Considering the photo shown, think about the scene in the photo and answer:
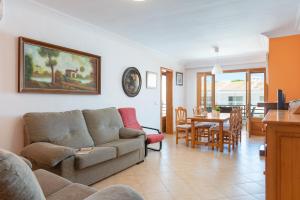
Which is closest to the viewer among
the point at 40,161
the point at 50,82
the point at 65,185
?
the point at 65,185

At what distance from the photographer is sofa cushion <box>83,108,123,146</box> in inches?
140

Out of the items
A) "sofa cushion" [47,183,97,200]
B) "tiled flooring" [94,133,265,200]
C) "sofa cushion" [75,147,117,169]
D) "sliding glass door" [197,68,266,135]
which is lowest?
"tiled flooring" [94,133,265,200]

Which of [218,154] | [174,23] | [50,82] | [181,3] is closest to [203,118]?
[218,154]

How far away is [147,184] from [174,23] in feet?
8.68

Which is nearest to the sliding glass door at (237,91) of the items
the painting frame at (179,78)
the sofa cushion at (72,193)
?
the painting frame at (179,78)

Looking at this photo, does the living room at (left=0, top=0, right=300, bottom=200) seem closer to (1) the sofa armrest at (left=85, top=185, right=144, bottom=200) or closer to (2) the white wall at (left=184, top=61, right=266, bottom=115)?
(1) the sofa armrest at (left=85, top=185, right=144, bottom=200)

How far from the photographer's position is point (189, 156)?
170 inches

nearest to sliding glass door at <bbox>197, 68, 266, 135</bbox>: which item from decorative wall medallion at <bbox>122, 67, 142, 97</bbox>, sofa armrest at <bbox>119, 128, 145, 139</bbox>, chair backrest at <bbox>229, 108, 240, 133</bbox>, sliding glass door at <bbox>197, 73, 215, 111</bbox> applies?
sliding glass door at <bbox>197, 73, 215, 111</bbox>

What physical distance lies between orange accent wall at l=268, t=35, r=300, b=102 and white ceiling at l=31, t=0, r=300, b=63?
0.22 meters

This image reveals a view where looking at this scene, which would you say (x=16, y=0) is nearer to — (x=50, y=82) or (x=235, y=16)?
(x=50, y=82)

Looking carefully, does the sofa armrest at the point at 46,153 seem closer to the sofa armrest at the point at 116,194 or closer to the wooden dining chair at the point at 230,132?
the sofa armrest at the point at 116,194

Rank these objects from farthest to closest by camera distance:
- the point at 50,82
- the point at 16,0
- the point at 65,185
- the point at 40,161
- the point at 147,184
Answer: the point at 50,82 → the point at 147,184 → the point at 16,0 → the point at 40,161 → the point at 65,185

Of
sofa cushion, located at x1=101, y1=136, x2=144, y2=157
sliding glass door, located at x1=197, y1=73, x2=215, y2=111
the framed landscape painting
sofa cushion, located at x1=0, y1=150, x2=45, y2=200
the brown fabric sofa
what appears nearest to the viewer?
sofa cushion, located at x1=0, y1=150, x2=45, y2=200

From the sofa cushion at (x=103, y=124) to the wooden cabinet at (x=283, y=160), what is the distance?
2.49 meters
